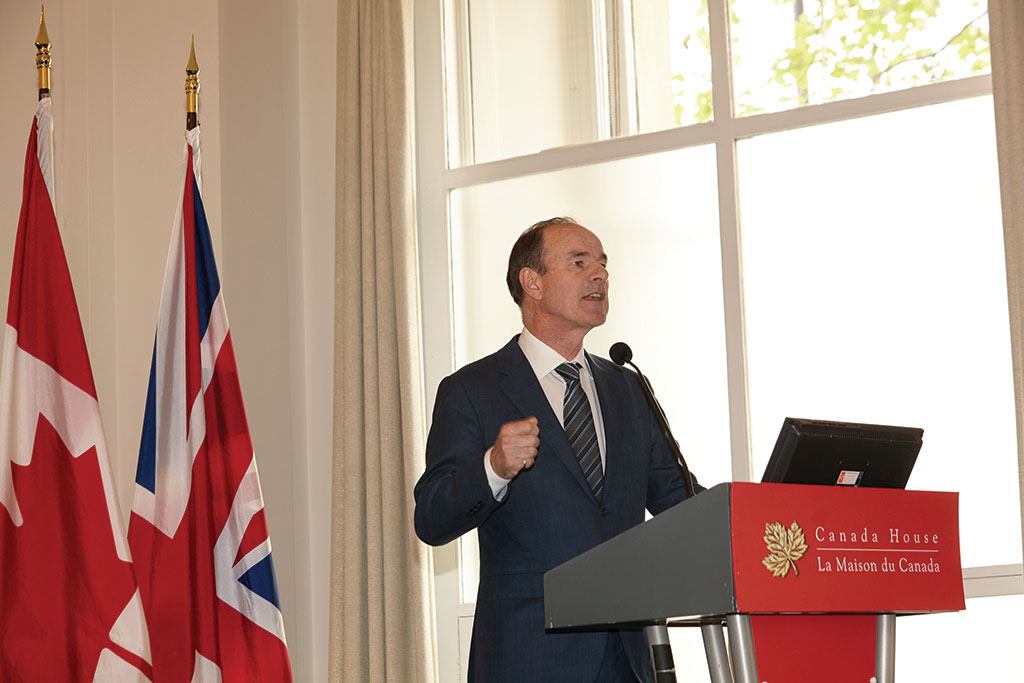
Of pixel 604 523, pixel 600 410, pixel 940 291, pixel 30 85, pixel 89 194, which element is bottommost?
pixel 604 523

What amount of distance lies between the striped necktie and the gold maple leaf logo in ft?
2.78

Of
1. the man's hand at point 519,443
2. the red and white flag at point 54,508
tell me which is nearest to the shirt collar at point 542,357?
the man's hand at point 519,443

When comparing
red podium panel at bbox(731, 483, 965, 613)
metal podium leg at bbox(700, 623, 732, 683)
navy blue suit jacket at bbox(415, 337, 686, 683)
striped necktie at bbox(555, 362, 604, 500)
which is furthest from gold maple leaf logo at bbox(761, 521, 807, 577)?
striped necktie at bbox(555, 362, 604, 500)

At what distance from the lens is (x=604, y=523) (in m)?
2.53

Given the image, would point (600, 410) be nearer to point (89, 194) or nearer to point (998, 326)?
point (998, 326)

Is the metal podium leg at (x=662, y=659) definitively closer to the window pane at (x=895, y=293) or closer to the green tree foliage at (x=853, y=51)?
the window pane at (x=895, y=293)

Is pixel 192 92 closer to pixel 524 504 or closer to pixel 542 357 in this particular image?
pixel 542 357

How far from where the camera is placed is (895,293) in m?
3.95

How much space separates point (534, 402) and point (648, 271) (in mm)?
1838

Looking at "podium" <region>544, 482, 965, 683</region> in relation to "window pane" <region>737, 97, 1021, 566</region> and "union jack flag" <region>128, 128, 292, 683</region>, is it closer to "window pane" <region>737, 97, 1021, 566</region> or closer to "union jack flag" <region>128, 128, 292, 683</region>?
"union jack flag" <region>128, 128, 292, 683</region>

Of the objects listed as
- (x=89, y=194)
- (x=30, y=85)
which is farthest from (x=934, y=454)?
(x=30, y=85)

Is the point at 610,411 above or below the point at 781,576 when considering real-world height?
above

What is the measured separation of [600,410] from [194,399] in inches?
50.5

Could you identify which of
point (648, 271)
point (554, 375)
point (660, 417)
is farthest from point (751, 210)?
point (660, 417)
